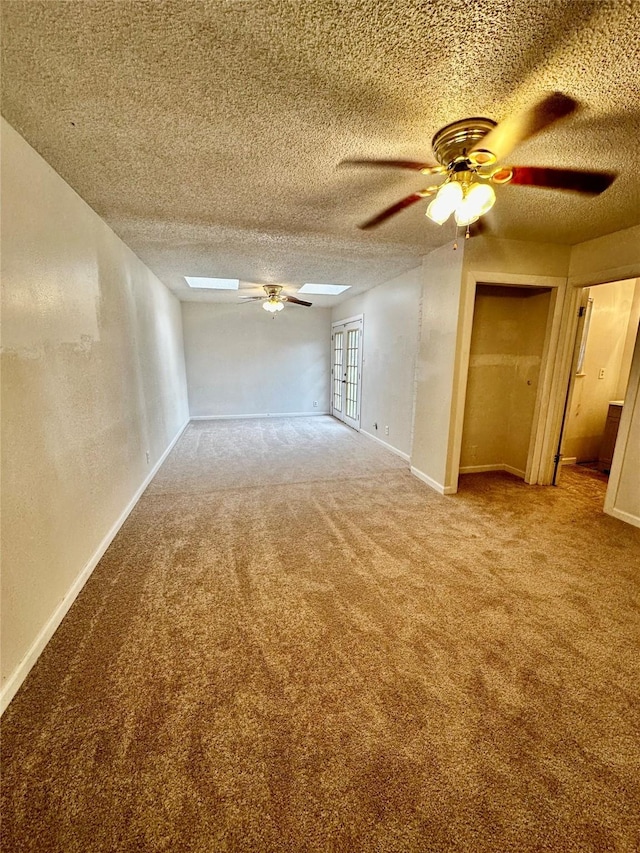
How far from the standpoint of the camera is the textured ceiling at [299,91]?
1075 millimetres

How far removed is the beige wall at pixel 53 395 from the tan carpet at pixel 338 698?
273mm

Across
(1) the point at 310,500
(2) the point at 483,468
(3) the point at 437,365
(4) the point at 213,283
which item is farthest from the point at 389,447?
(4) the point at 213,283

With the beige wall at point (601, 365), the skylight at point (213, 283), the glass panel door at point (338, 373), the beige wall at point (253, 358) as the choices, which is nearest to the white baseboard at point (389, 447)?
the glass panel door at point (338, 373)

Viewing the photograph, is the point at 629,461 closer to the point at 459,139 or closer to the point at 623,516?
the point at 623,516

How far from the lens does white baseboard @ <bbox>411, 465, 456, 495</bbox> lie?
345 centimetres

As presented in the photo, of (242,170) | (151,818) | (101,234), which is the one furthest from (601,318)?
(151,818)

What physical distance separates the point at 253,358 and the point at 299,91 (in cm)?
583

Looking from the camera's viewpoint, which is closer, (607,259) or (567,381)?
(607,259)

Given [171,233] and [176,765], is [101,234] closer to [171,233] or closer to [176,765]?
[171,233]

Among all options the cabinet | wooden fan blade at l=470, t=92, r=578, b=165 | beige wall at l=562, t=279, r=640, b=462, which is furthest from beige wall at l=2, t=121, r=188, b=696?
the cabinet

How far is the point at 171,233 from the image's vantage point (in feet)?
9.87

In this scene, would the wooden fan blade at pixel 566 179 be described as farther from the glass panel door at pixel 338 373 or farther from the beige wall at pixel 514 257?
the glass panel door at pixel 338 373

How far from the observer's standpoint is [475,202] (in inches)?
58.7

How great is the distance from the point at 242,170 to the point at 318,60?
0.90 metres
